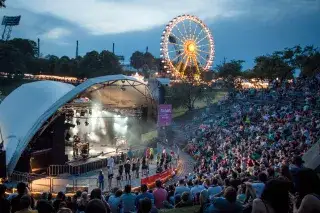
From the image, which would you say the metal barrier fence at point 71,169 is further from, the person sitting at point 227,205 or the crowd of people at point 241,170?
the person sitting at point 227,205

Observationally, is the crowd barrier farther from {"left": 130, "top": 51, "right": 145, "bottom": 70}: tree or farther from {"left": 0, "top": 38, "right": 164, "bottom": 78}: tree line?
{"left": 130, "top": 51, "right": 145, "bottom": 70}: tree

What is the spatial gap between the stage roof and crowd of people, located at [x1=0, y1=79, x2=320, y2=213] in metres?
5.14

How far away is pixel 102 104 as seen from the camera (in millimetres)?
29297

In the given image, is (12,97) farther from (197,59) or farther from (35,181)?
(197,59)

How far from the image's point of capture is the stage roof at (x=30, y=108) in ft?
63.7

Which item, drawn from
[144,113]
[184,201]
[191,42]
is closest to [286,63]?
[191,42]

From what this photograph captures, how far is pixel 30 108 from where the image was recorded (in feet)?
70.6

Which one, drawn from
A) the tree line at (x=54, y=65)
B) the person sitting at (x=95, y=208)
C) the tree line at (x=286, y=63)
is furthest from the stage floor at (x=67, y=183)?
the tree line at (x=54, y=65)

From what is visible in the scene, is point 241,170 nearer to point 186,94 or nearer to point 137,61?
point 186,94

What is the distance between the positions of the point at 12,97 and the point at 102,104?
23.9ft

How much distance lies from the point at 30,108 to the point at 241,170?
13.3 meters

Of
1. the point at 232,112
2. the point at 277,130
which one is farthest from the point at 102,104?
the point at 277,130

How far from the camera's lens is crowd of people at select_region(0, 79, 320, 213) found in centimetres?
382

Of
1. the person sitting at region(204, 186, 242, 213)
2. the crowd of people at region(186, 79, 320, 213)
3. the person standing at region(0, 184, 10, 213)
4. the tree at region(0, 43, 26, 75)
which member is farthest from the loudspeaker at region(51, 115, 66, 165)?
the tree at region(0, 43, 26, 75)
